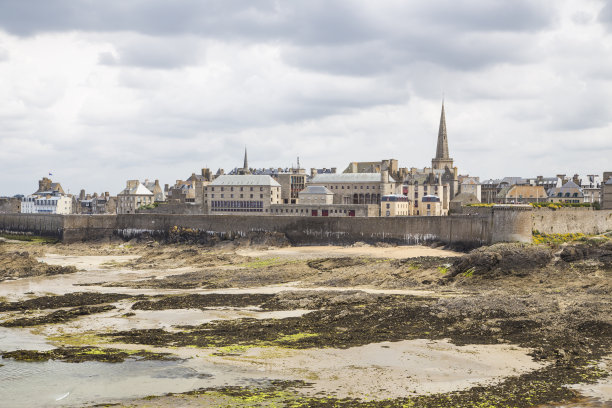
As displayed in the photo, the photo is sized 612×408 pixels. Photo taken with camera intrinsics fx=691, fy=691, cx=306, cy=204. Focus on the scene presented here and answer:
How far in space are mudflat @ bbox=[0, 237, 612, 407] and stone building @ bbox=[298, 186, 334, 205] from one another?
30953 mm

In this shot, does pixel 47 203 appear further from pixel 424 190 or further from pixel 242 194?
pixel 424 190

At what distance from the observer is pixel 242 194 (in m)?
74.0

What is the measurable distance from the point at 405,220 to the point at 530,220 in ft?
33.2

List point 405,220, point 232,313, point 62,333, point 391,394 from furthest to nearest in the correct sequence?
point 405,220 → point 232,313 → point 62,333 → point 391,394

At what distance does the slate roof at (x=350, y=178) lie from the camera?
245ft

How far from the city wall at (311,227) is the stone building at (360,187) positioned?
2002 centimetres

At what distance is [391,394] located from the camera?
1551 centimetres

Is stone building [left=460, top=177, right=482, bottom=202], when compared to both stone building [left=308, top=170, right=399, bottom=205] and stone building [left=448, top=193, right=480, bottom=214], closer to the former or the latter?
stone building [left=448, top=193, right=480, bottom=214]

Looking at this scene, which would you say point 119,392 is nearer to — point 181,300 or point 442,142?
point 181,300

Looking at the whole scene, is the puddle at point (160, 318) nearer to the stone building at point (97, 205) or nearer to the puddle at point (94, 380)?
the puddle at point (94, 380)

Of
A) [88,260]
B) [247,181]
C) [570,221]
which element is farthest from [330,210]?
[88,260]

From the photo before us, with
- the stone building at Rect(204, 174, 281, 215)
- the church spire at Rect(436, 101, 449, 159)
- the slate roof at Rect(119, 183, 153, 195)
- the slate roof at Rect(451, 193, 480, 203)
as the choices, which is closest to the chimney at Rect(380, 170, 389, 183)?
the slate roof at Rect(451, 193, 480, 203)

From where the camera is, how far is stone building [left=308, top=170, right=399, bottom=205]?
73.4 m

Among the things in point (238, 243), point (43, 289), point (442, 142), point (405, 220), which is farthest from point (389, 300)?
point (442, 142)
